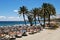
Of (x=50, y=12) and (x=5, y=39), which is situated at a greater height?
(x=50, y=12)

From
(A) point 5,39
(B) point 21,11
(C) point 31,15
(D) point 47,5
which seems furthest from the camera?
(B) point 21,11

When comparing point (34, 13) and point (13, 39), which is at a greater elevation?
point (34, 13)

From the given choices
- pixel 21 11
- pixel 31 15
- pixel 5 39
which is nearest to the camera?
pixel 5 39

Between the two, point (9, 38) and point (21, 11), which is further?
point (21, 11)

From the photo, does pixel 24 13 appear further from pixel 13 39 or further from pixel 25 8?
pixel 13 39

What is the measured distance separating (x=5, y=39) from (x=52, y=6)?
40312 mm

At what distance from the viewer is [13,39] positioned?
22797mm

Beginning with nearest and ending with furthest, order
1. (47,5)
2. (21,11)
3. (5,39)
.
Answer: (5,39) → (47,5) → (21,11)

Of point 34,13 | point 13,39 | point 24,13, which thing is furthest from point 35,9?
point 13,39

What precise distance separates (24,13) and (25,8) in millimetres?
2195

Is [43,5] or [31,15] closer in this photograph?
[43,5]

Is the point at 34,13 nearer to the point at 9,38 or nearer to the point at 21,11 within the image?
the point at 21,11

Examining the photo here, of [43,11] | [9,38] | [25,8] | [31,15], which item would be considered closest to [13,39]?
[9,38]

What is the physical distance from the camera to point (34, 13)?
66.8 metres
